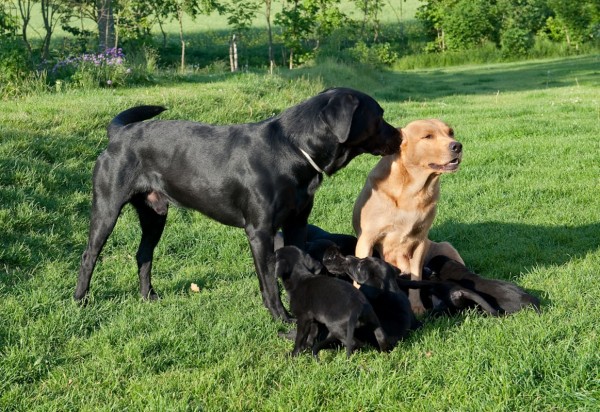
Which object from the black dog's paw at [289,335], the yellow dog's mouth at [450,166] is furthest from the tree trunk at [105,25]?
the black dog's paw at [289,335]

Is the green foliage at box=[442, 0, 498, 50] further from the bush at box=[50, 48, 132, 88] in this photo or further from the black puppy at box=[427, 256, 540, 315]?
the black puppy at box=[427, 256, 540, 315]

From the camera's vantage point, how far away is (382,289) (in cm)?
487

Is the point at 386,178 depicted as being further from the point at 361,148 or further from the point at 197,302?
the point at 197,302

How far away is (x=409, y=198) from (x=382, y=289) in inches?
38.7

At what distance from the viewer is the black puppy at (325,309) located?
13.7 feet

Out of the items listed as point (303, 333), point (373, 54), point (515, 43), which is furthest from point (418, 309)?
point (515, 43)

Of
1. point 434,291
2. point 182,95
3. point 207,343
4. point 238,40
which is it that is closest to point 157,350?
point 207,343

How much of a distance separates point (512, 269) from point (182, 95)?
25.5ft

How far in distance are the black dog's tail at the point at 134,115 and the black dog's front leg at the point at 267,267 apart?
5.22 feet

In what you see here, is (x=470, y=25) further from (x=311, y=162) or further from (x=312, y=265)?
(x=312, y=265)

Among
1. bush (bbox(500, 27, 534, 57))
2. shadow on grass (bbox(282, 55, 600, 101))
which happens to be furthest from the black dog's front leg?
bush (bbox(500, 27, 534, 57))

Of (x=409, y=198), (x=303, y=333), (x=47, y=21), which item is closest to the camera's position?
(x=303, y=333)

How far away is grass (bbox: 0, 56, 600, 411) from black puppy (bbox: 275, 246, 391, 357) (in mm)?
145

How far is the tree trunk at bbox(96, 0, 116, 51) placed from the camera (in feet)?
60.7
